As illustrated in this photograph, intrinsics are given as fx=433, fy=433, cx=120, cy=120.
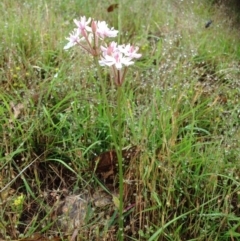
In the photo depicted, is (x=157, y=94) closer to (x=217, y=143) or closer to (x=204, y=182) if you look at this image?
(x=217, y=143)

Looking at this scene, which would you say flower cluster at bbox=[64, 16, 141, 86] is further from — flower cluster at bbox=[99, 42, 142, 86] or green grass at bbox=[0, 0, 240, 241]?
green grass at bbox=[0, 0, 240, 241]

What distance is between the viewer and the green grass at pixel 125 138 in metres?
1.57

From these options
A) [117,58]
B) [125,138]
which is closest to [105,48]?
[117,58]

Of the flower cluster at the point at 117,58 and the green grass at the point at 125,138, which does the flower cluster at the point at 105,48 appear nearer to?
the flower cluster at the point at 117,58

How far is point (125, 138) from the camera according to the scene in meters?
1.76

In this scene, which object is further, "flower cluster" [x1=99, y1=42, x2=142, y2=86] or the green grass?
the green grass

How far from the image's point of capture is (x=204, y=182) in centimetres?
167

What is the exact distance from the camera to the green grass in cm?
157

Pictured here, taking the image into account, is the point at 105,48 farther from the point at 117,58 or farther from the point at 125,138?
the point at 125,138

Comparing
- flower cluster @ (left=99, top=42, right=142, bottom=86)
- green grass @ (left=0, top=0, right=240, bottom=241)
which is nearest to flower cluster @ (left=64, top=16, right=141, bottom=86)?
flower cluster @ (left=99, top=42, right=142, bottom=86)

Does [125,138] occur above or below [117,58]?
below

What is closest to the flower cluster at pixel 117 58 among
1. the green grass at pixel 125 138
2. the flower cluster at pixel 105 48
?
the flower cluster at pixel 105 48

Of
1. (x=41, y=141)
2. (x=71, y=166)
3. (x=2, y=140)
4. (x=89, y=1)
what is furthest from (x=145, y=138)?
(x=89, y=1)

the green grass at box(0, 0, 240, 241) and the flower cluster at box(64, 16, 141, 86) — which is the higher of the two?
the flower cluster at box(64, 16, 141, 86)
